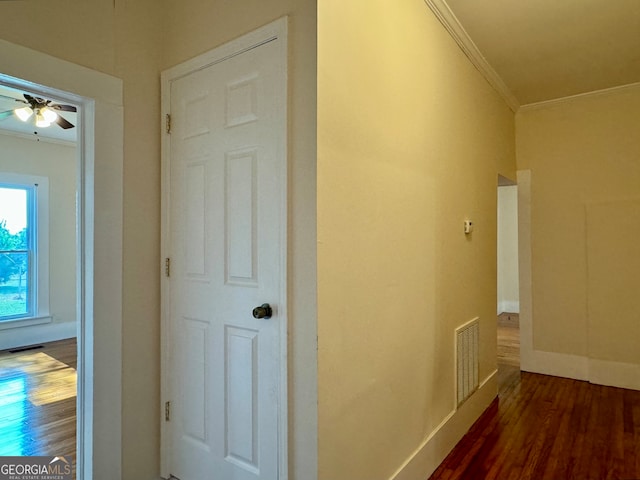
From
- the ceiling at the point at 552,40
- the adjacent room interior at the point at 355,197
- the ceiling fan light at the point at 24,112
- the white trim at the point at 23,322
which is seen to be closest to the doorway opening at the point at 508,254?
the ceiling at the point at 552,40

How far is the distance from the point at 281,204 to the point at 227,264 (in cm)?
44

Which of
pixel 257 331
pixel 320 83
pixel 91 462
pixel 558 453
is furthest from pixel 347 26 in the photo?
pixel 558 453

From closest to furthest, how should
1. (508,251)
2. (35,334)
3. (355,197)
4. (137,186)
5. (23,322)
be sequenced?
1. (355,197)
2. (137,186)
3. (23,322)
4. (35,334)
5. (508,251)

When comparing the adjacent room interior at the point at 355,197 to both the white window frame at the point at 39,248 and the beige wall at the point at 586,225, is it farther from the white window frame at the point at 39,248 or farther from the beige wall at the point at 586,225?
the white window frame at the point at 39,248

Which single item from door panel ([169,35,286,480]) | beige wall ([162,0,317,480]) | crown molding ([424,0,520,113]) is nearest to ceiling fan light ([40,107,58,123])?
door panel ([169,35,286,480])

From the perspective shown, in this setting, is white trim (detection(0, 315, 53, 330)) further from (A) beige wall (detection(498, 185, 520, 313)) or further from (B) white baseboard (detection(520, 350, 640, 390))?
(A) beige wall (detection(498, 185, 520, 313))

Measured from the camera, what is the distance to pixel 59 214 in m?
5.20

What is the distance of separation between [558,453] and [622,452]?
0.40m

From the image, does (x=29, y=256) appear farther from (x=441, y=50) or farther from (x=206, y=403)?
(x=441, y=50)

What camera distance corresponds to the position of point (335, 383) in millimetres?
1479

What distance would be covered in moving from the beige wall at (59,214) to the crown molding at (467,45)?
519 centimetres

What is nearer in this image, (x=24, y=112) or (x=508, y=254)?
(x=24, y=112)

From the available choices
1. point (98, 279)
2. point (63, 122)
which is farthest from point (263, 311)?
point (63, 122)

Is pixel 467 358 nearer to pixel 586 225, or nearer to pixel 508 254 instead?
pixel 586 225
